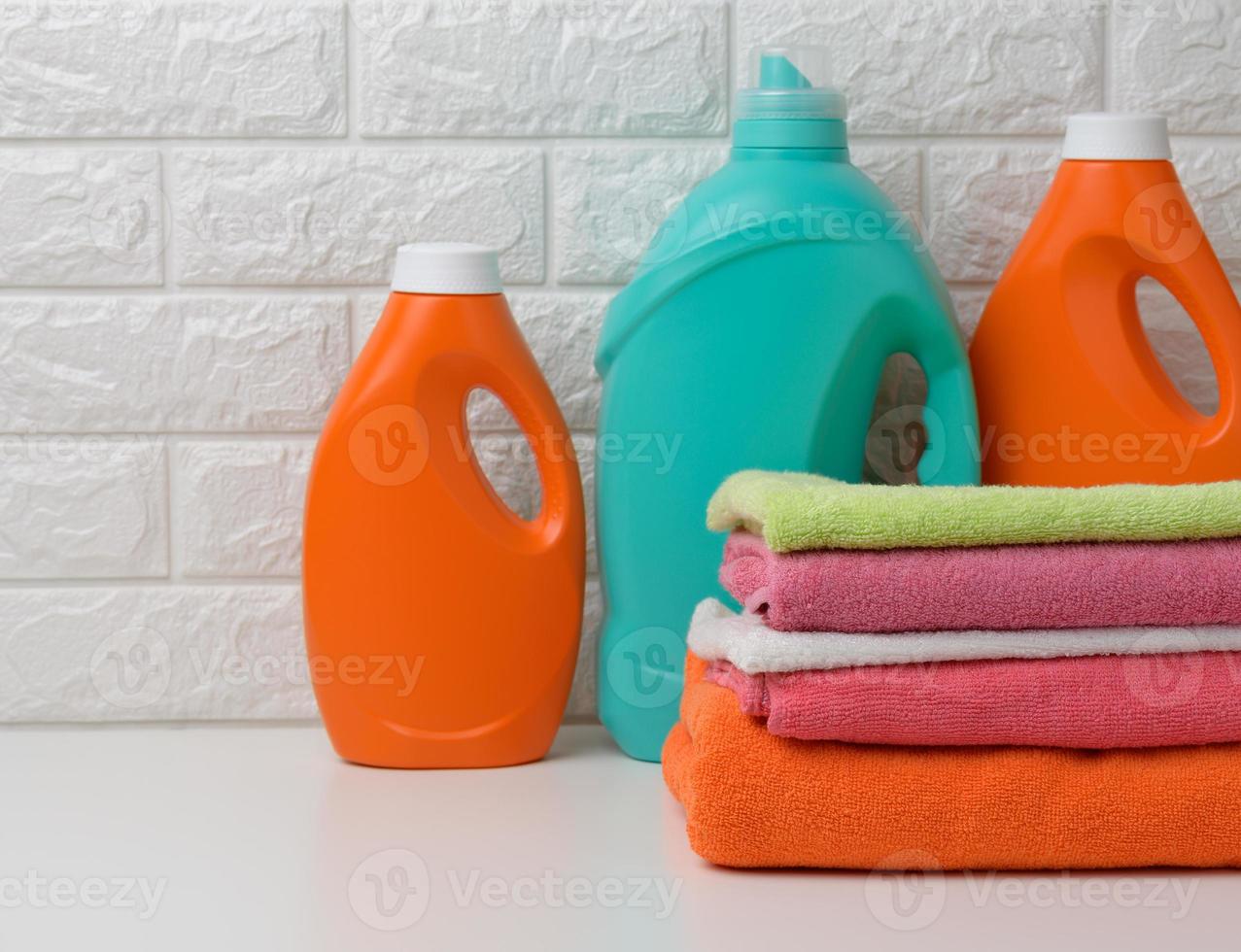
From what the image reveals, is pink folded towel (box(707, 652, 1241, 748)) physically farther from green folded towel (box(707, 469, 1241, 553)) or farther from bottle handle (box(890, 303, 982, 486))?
bottle handle (box(890, 303, 982, 486))

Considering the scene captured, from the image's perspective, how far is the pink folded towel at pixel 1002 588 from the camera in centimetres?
69

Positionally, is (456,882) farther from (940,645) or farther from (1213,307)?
(1213,307)

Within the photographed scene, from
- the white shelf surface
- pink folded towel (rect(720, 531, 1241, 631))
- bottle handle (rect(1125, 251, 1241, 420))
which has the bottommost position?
the white shelf surface

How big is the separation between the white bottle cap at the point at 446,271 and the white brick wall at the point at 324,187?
0.33ft

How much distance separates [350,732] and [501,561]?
0.15 m

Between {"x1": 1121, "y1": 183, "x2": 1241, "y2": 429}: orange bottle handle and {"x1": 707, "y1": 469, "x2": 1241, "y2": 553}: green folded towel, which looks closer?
{"x1": 707, "y1": 469, "x2": 1241, "y2": 553}: green folded towel

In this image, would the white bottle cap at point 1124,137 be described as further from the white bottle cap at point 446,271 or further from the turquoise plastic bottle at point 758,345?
the white bottle cap at point 446,271

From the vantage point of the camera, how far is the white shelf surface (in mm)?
659

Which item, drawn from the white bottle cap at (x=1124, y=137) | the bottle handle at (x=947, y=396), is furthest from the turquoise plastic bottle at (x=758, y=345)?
the white bottle cap at (x=1124, y=137)

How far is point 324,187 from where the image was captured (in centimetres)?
98

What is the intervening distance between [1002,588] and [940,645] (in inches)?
1.6

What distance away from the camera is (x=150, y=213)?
979 mm

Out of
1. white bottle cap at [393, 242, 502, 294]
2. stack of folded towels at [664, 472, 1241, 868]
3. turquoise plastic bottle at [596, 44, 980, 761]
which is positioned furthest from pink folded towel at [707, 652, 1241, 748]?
white bottle cap at [393, 242, 502, 294]

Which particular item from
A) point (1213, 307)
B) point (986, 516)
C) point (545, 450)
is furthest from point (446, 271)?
point (1213, 307)
